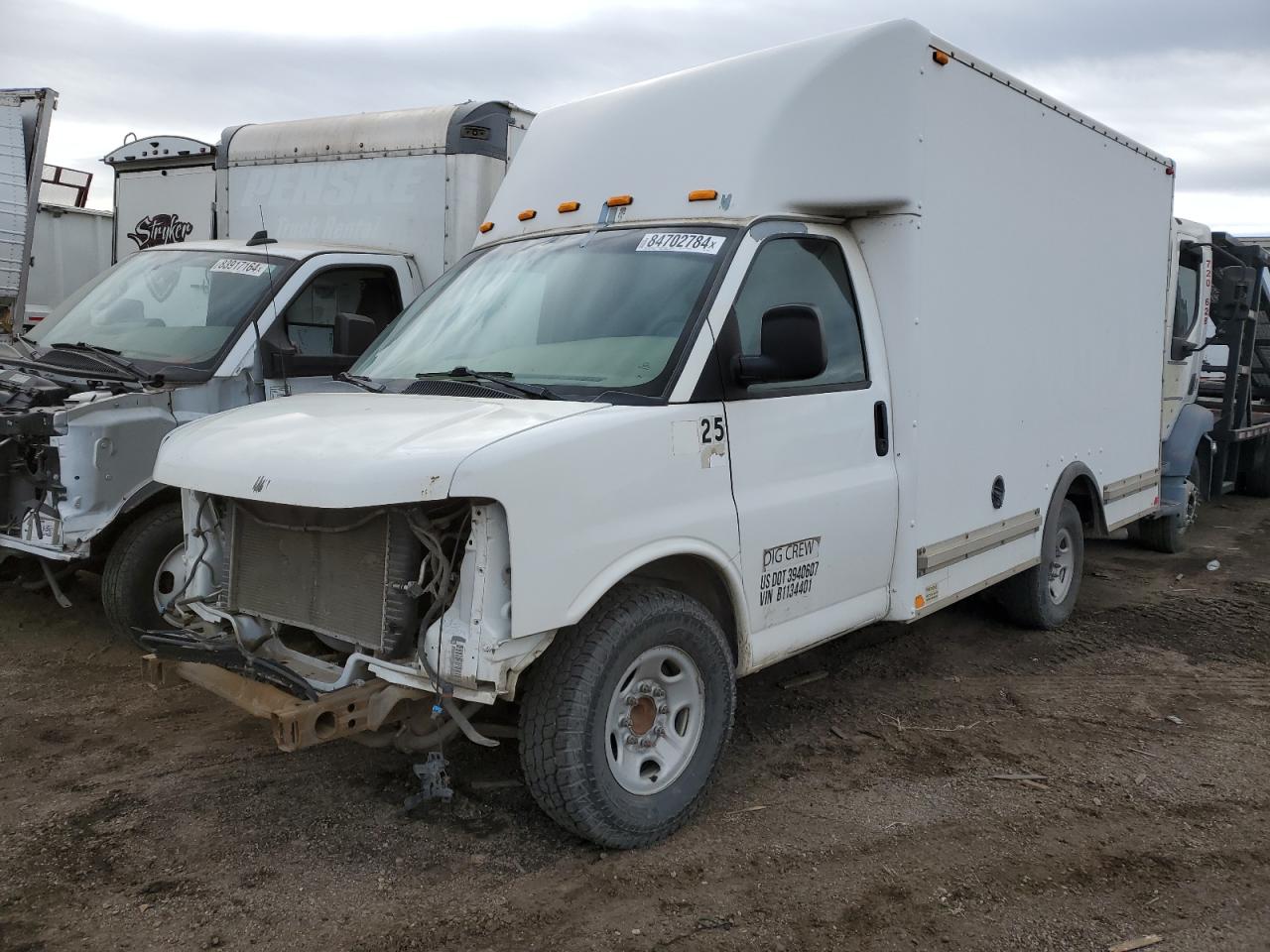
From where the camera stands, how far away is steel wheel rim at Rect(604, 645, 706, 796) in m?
3.76

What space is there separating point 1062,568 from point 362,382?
15.0 feet

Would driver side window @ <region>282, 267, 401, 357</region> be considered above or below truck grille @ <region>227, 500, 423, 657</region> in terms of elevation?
above

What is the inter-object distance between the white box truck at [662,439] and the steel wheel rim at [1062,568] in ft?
2.78

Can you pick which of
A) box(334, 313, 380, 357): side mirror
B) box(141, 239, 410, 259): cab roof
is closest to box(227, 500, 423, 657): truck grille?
box(334, 313, 380, 357): side mirror

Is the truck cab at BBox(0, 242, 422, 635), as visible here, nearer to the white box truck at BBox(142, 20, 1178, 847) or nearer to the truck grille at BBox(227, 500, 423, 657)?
the truck grille at BBox(227, 500, 423, 657)

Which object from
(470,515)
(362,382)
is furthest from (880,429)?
(362,382)

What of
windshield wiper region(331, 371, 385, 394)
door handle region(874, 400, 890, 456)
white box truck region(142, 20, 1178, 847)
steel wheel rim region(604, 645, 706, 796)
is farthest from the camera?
door handle region(874, 400, 890, 456)

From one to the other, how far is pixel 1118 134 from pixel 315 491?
575cm

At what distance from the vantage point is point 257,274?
256 inches

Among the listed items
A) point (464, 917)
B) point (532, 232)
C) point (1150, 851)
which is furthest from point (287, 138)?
point (1150, 851)

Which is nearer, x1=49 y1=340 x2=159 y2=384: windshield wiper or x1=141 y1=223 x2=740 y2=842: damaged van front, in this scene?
x1=141 y1=223 x2=740 y2=842: damaged van front

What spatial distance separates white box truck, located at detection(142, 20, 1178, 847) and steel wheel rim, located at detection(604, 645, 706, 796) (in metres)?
0.01

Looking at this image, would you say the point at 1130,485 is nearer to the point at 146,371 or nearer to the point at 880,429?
the point at 880,429

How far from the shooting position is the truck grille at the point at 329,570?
Answer: 3.44 m
